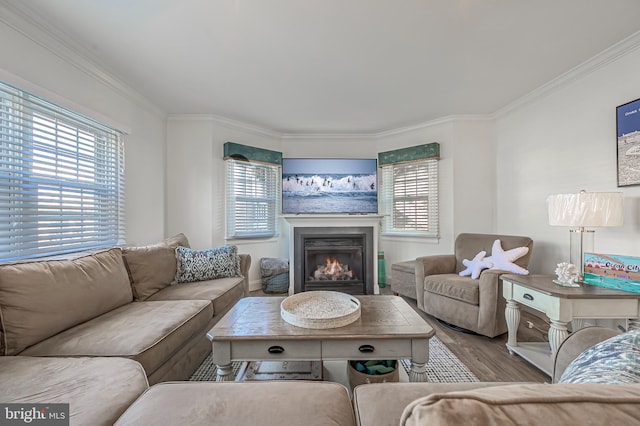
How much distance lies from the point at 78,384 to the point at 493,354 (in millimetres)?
2640

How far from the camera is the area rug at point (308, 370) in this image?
60.0 inches

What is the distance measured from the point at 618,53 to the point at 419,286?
2.59 m

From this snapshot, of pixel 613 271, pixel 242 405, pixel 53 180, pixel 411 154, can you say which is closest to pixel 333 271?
pixel 411 154

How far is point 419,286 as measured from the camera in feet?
9.28

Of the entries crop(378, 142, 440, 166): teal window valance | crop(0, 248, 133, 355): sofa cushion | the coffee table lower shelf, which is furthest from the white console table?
crop(0, 248, 133, 355): sofa cushion

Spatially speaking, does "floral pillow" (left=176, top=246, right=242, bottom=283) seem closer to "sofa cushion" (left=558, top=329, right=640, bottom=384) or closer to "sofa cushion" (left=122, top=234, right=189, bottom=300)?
"sofa cushion" (left=122, top=234, right=189, bottom=300)

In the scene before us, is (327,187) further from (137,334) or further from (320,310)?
(137,334)

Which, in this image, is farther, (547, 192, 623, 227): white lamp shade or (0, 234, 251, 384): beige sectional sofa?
(547, 192, 623, 227): white lamp shade

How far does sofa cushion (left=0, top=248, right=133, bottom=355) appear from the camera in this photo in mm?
1267

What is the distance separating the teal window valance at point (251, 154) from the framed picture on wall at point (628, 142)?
142 inches

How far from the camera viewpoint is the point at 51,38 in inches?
73.1

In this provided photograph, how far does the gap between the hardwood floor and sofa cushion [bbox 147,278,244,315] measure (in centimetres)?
197

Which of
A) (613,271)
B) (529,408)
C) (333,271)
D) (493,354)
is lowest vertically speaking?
(493,354)

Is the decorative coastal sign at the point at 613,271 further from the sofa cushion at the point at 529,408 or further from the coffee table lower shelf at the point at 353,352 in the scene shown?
the sofa cushion at the point at 529,408
